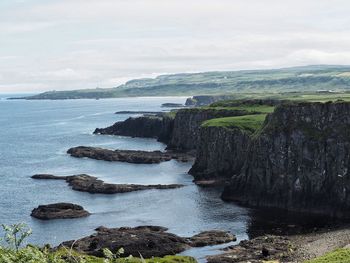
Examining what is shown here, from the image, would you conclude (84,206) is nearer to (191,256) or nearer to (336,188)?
(191,256)

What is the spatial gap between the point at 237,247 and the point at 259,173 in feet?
123

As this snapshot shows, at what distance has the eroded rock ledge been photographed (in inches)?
3812

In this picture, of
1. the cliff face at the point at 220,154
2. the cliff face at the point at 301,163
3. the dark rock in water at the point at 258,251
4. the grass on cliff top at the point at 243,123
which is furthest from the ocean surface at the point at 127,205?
the grass on cliff top at the point at 243,123

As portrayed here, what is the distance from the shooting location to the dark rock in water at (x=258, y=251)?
3575 inches

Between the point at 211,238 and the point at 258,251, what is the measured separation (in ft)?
33.0

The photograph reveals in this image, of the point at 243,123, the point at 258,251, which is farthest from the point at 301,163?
the point at 243,123

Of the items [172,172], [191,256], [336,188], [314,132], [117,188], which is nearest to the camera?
[191,256]

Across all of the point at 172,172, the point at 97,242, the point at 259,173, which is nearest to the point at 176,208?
the point at 259,173

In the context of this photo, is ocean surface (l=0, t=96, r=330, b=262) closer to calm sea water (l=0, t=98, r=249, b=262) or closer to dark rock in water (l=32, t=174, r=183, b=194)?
A: calm sea water (l=0, t=98, r=249, b=262)

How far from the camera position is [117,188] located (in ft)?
485

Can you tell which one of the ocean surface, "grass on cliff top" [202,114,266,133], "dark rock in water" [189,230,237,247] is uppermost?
"grass on cliff top" [202,114,266,133]

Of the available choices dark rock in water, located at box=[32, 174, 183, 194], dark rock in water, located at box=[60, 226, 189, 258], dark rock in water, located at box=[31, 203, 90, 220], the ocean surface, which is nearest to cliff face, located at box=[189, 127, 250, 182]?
the ocean surface

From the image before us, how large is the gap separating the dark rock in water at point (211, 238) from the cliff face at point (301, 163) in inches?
949

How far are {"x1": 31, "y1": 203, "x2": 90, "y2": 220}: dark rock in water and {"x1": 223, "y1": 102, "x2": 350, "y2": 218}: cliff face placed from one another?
3212 centimetres
